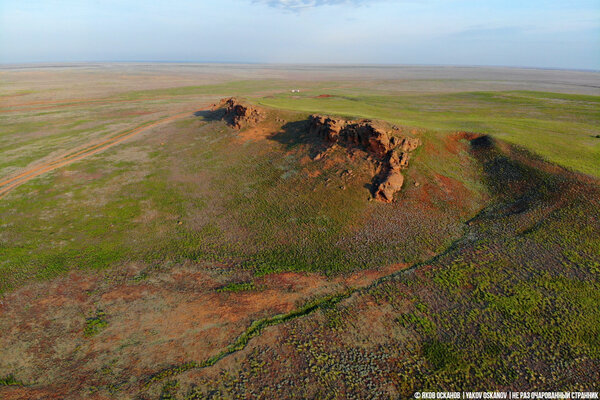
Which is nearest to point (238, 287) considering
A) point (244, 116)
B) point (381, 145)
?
point (381, 145)

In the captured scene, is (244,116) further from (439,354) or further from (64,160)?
(439,354)

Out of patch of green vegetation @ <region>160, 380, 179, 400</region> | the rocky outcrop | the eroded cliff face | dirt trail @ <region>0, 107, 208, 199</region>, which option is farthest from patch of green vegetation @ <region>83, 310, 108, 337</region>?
the rocky outcrop

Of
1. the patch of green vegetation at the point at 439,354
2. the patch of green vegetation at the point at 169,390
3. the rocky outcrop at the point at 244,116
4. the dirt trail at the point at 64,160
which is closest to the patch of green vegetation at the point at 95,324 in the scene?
the patch of green vegetation at the point at 169,390

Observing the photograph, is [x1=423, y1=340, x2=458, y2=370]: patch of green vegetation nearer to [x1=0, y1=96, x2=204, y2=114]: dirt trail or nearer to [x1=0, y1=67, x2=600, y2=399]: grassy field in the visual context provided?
[x1=0, y1=67, x2=600, y2=399]: grassy field

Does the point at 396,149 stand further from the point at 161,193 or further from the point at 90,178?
the point at 90,178

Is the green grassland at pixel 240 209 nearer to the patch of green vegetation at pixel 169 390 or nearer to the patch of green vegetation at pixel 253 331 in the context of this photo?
the patch of green vegetation at pixel 253 331

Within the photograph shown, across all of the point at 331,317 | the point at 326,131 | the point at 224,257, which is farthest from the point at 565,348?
the point at 326,131
